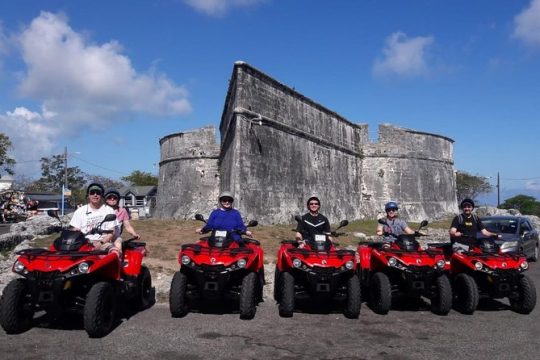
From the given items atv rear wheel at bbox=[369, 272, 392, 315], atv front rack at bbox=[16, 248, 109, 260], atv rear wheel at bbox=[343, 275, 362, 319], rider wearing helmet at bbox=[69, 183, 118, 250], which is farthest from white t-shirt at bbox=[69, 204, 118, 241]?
atv rear wheel at bbox=[369, 272, 392, 315]

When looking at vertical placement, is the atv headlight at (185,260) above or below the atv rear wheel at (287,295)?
above

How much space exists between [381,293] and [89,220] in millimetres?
4191

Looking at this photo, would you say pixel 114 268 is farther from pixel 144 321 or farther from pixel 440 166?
pixel 440 166

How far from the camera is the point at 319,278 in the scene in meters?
6.33

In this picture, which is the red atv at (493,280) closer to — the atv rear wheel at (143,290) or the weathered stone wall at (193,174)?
the atv rear wheel at (143,290)

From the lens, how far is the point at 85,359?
466cm

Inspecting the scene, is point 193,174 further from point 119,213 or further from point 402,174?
point 119,213

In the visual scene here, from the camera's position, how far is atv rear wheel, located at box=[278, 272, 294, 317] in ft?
21.3

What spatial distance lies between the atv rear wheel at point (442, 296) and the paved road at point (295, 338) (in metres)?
0.13

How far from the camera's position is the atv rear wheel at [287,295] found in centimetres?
650

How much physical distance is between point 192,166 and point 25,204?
15.5 m

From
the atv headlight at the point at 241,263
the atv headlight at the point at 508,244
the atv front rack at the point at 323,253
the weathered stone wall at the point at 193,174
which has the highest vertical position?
the weathered stone wall at the point at 193,174

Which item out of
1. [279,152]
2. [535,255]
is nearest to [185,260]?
[535,255]

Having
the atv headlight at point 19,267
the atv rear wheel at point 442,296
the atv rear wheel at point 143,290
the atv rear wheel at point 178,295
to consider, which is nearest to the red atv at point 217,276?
the atv rear wheel at point 178,295
